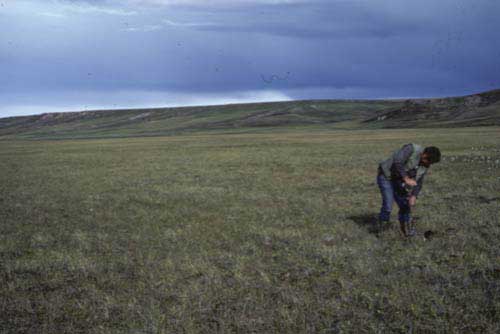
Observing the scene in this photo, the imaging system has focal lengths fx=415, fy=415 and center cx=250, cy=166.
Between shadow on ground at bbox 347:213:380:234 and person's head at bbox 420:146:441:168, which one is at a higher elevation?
person's head at bbox 420:146:441:168

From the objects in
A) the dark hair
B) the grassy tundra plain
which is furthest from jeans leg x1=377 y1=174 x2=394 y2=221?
the dark hair

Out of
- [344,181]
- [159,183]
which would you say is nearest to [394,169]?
[344,181]

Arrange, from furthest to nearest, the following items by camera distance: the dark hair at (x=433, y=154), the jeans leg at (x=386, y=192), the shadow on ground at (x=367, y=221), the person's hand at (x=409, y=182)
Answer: the shadow on ground at (x=367, y=221)
the jeans leg at (x=386, y=192)
the person's hand at (x=409, y=182)
the dark hair at (x=433, y=154)

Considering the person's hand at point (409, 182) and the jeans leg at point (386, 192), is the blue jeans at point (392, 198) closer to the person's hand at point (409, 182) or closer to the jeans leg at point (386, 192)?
the jeans leg at point (386, 192)

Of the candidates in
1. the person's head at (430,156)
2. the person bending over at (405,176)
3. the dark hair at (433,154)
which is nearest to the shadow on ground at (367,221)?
the person bending over at (405,176)

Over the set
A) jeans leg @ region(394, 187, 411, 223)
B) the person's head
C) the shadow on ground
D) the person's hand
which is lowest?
the shadow on ground

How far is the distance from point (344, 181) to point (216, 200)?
749 centimetres

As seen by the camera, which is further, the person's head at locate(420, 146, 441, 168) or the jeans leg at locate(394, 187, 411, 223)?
the jeans leg at locate(394, 187, 411, 223)

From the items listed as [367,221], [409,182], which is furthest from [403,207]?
[367,221]

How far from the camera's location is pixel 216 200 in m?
16.2

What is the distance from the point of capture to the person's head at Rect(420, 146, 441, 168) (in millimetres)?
8555

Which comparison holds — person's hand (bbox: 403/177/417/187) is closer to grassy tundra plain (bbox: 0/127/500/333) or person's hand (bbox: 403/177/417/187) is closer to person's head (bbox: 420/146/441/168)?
person's head (bbox: 420/146/441/168)

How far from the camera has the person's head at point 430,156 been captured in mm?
8555

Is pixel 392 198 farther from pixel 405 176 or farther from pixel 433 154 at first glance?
pixel 433 154
